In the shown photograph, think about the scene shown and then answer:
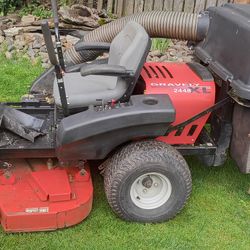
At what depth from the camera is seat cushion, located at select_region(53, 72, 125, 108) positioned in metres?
3.11

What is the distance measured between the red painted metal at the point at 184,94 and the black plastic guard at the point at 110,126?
0.20m

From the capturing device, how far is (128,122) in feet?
9.11

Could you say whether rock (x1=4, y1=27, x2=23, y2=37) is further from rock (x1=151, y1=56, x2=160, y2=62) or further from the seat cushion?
the seat cushion

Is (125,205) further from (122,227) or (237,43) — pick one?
(237,43)

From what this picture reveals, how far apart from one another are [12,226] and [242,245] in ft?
4.46

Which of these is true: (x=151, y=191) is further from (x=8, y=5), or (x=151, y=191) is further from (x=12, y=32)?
(x=8, y=5)

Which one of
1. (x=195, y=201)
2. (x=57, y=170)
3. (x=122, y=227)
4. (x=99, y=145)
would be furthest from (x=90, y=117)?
(x=195, y=201)

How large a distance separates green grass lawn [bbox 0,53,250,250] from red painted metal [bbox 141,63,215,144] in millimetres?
454

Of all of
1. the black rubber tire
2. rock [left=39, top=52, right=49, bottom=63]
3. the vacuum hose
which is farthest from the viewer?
rock [left=39, top=52, right=49, bottom=63]

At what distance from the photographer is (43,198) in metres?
2.88

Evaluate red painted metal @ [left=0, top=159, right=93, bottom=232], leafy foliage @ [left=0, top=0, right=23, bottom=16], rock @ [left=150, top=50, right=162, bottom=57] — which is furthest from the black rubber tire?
leafy foliage @ [left=0, top=0, right=23, bottom=16]

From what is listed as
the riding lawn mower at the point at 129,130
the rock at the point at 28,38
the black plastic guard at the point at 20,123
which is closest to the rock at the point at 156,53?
the rock at the point at 28,38

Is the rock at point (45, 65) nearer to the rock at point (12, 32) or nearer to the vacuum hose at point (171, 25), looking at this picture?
the rock at point (12, 32)

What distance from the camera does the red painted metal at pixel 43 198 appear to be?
9.23ft
